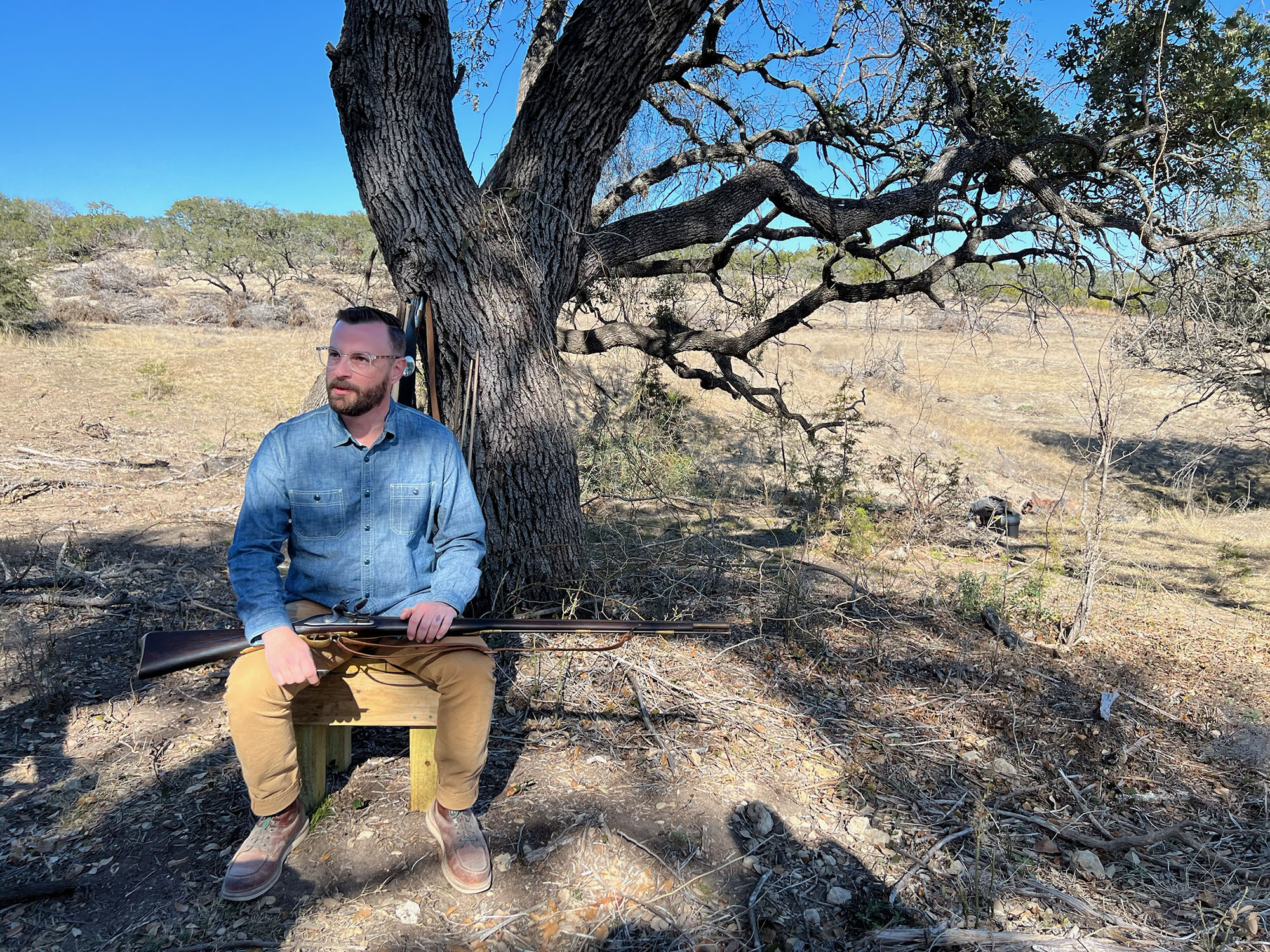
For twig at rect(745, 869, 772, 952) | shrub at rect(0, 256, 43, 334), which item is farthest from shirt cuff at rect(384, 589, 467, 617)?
shrub at rect(0, 256, 43, 334)

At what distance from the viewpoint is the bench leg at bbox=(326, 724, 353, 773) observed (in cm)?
286

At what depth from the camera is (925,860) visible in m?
2.65

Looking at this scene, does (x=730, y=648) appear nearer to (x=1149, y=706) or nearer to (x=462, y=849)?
(x=462, y=849)

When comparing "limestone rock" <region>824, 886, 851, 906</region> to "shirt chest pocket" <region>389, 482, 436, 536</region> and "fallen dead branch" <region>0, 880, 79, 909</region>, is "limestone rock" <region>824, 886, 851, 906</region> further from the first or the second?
"fallen dead branch" <region>0, 880, 79, 909</region>

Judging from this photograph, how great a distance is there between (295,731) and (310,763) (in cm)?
15

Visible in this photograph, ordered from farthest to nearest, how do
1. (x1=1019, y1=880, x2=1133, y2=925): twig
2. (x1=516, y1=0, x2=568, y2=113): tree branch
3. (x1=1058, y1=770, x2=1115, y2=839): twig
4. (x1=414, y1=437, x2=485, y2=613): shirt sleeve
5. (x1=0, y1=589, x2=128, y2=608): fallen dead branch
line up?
(x1=516, y1=0, x2=568, y2=113): tree branch → (x1=0, y1=589, x2=128, y2=608): fallen dead branch → (x1=1058, y1=770, x2=1115, y2=839): twig → (x1=414, y1=437, x2=485, y2=613): shirt sleeve → (x1=1019, y1=880, x2=1133, y2=925): twig

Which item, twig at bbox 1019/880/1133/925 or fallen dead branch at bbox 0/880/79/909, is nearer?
fallen dead branch at bbox 0/880/79/909

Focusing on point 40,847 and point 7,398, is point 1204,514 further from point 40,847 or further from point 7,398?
point 7,398

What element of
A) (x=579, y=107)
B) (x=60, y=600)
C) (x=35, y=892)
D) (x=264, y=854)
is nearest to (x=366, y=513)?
(x=264, y=854)

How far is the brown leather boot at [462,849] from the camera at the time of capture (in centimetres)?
237

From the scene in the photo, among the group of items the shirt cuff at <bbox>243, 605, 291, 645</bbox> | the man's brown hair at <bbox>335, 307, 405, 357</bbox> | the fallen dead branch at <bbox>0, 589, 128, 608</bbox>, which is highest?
the man's brown hair at <bbox>335, 307, 405, 357</bbox>

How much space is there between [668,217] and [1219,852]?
413cm

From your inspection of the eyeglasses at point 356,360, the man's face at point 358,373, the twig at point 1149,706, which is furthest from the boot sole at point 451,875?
the twig at point 1149,706

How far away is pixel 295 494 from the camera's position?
2523 millimetres
